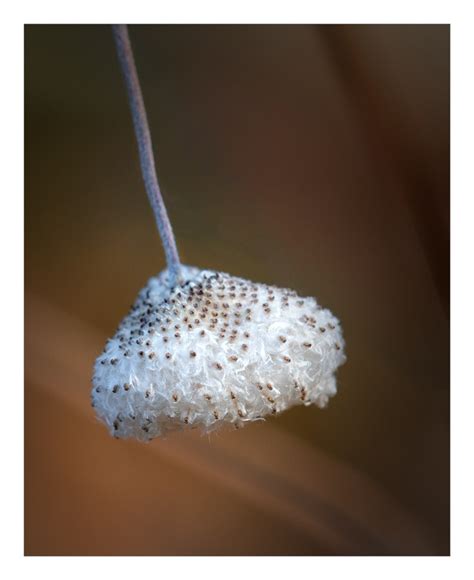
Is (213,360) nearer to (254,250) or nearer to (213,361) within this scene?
(213,361)

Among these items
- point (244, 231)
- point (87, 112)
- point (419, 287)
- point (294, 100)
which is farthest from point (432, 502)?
point (87, 112)

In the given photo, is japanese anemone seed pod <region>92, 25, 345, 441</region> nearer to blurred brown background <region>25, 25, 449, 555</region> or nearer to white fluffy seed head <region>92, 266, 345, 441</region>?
white fluffy seed head <region>92, 266, 345, 441</region>

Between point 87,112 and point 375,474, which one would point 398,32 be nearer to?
point 87,112

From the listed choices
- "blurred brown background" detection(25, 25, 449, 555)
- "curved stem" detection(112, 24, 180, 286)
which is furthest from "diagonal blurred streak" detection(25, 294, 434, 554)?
"curved stem" detection(112, 24, 180, 286)

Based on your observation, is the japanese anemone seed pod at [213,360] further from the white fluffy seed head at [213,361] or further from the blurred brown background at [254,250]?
the blurred brown background at [254,250]

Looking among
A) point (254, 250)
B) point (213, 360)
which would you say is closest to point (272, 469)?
point (254, 250)

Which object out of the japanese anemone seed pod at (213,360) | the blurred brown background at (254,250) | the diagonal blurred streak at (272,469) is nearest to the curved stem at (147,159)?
the japanese anemone seed pod at (213,360)
